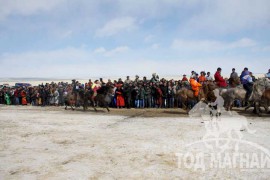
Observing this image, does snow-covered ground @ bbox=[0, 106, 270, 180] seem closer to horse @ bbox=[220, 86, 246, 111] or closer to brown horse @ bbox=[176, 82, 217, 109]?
horse @ bbox=[220, 86, 246, 111]

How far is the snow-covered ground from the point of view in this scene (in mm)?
6992

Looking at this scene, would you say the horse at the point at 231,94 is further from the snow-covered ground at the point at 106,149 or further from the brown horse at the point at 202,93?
the snow-covered ground at the point at 106,149

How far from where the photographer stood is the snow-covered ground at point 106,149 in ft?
22.9

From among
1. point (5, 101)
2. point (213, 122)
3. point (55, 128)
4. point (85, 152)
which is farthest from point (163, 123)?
point (5, 101)

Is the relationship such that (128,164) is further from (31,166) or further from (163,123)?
(163,123)

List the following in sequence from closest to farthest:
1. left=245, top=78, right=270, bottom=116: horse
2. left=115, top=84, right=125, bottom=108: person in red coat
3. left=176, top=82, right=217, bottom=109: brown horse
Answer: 1. left=245, top=78, right=270, bottom=116: horse
2. left=176, top=82, right=217, bottom=109: brown horse
3. left=115, top=84, right=125, bottom=108: person in red coat

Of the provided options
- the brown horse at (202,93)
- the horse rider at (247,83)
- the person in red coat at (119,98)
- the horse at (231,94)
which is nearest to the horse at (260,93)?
the horse rider at (247,83)

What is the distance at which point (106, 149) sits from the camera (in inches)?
360

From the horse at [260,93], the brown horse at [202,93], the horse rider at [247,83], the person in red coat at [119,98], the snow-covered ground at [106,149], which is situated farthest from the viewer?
the person in red coat at [119,98]

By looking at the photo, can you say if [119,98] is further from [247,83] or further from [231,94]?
[247,83]

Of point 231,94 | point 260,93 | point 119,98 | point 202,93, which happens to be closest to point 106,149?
point 202,93

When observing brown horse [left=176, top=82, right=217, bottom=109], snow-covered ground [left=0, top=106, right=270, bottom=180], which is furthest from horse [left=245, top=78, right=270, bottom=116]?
snow-covered ground [left=0, top=106, right=270, bottom=180]

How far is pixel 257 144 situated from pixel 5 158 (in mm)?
7461

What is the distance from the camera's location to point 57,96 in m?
26.2
